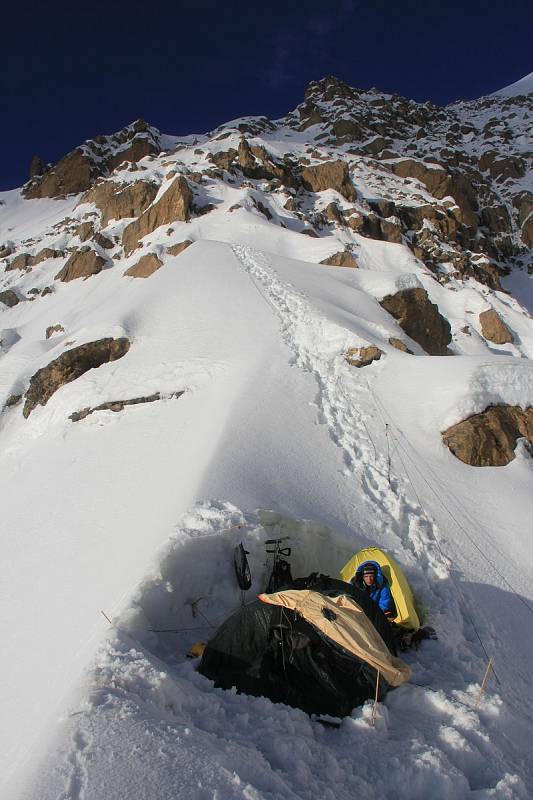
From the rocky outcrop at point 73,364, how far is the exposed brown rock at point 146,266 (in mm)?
14046

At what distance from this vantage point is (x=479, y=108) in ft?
378

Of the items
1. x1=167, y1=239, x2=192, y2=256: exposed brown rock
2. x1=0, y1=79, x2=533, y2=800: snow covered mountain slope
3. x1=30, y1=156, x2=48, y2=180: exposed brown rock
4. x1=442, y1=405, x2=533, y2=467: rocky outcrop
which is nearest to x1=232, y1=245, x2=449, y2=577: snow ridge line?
x1=0, y1=79, x2=533, y2=800: snow covered mountain slope

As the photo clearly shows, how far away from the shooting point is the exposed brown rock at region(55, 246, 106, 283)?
3604 cm

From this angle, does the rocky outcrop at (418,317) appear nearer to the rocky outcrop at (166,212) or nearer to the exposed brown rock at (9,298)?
the rocky outcrop at (166,212)

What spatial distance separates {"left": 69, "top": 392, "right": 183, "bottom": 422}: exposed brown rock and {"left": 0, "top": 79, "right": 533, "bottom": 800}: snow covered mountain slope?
6 cm

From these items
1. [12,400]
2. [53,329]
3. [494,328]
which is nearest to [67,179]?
[53,329]

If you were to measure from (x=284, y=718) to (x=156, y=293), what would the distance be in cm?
1686

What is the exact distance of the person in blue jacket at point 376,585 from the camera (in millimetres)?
5535

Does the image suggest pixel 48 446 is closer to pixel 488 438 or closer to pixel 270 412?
pixel 270 412

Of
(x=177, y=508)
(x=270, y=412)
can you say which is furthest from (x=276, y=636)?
(x=270, y=412)

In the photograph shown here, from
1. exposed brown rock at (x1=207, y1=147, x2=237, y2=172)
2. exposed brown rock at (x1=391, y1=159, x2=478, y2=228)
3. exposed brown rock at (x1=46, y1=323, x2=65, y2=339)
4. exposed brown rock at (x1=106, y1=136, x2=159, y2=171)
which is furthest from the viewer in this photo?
exposed brown rock at (x1=106, y1=136, x2=159, y2=171)

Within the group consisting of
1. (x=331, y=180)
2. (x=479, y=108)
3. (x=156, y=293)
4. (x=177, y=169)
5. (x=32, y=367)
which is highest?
(x=479, y=108)

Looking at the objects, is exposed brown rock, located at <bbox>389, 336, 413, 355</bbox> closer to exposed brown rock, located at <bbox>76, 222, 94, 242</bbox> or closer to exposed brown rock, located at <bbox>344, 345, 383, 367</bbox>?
exposed brown rock, located at <bbox>344, 345, 383, 367</bbox>

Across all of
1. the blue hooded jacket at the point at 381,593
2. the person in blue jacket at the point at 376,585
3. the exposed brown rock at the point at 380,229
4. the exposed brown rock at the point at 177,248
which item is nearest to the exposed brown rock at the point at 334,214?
the exposed brown rock at the point at 380,229
